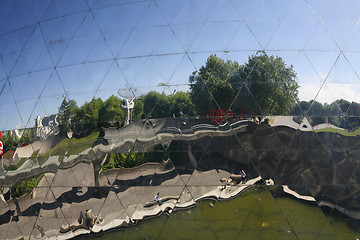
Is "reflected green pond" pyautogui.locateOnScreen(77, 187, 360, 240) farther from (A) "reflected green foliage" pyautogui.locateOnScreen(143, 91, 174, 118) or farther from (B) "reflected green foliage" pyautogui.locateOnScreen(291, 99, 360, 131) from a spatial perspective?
(A) "reflected green foliage" pyautogui.locateOnScreen(143, 91, 174, 118)

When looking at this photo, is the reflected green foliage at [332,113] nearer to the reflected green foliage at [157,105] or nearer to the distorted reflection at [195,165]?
the distorted reflection at [195,165]

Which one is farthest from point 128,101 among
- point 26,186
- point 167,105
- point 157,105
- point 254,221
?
point 26,186

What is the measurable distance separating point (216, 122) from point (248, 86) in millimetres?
1106

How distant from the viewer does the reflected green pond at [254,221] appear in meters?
6.32

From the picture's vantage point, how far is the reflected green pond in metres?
6.32

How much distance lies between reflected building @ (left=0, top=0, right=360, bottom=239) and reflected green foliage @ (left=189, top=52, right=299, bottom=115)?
2cm

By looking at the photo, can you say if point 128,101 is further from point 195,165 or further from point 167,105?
point 195,165

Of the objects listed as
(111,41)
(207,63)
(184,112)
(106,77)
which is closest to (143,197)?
(184,112)

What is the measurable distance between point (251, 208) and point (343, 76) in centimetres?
387

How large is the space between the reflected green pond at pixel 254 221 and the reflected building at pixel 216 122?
3cm

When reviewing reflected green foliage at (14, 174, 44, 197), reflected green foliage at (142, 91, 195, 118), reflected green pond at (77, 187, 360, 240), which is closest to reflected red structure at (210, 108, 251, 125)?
reflected green foliage at (142, 91, 195, 118)

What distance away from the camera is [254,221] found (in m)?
6.43

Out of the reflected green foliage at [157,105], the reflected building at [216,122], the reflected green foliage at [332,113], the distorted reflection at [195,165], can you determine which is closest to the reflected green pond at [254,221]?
the reflected building at [216,122]

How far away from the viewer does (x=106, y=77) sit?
6910 millimetres
